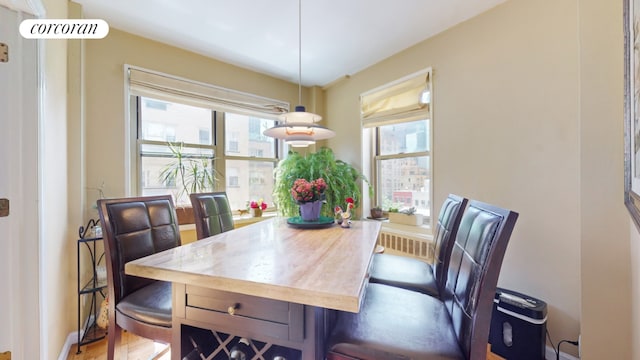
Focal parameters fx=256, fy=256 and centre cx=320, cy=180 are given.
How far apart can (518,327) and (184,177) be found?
10.2 feet

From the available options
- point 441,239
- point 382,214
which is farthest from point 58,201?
point 382,214

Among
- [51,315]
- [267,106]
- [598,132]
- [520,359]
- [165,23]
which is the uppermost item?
[165,23]

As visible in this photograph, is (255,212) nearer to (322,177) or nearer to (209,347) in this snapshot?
(322,177)

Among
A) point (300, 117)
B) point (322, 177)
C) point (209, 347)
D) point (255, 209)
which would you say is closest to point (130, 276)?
point (209, 347)

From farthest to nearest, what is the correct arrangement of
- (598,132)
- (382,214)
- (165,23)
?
(382,214) < (165,23) < (598,132)

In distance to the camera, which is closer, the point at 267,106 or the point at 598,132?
the point at 598,132

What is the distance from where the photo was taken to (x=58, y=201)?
171cm

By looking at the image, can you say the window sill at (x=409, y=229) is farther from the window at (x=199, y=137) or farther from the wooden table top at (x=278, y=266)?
the window at (x=199, y=137)

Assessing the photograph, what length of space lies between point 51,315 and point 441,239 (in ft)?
7.79

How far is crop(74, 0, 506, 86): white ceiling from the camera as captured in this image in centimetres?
201

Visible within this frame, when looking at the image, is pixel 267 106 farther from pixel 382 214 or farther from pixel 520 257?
pixel 520 257

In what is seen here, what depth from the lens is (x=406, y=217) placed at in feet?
9.23

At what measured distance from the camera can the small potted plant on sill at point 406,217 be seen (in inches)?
108

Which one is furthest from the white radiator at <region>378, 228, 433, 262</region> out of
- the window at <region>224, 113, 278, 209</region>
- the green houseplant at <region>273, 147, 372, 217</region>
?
the window at <region>224, 113, 278, 209</region>
